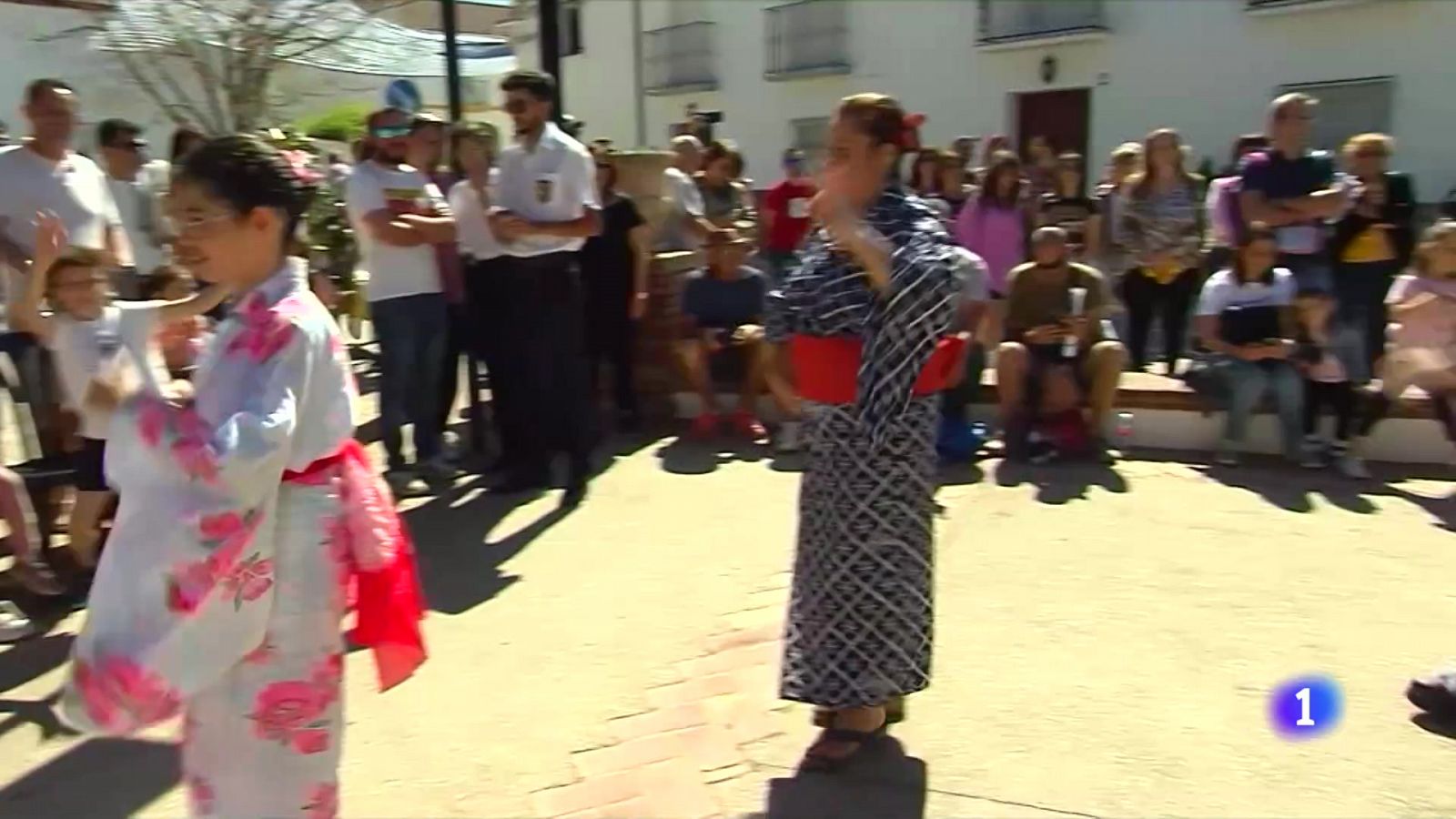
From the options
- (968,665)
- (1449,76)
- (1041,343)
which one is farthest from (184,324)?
(1449,76)

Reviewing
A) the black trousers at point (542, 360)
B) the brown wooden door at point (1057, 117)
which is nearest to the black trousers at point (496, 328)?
the black trousers at point (542, 360)

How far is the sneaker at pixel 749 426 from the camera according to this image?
6.85m

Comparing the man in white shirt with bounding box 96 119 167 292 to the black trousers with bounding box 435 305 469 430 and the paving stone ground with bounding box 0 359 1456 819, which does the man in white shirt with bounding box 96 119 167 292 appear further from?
the paving stone ground with bounding box 0 359 1456 819

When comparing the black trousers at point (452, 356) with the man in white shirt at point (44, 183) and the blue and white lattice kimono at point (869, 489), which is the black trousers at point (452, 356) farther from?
the blue and white lattice kimono at point (869, 489)

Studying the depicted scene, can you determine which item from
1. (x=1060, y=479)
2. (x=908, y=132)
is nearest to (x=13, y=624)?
(x=908, y=132)

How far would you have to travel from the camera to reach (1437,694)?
340 cm

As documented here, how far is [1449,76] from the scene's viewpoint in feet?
48.5

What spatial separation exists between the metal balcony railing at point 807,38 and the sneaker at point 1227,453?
15.9m

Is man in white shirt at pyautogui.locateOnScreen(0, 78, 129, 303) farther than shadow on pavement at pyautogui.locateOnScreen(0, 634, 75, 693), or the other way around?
man in white shirt at pyautogui.locateOnScreen(0, 78, 129, 303)

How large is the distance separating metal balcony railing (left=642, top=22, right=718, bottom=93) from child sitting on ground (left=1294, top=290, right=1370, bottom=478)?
18443mm

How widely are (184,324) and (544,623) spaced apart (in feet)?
6.81

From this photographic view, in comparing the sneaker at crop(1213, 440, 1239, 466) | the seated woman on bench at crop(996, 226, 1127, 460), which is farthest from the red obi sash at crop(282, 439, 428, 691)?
the sneaker at crop(1213, 440, 1239, 466)

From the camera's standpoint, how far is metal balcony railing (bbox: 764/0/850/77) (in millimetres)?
21172

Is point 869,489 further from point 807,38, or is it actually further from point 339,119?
point 339,119
